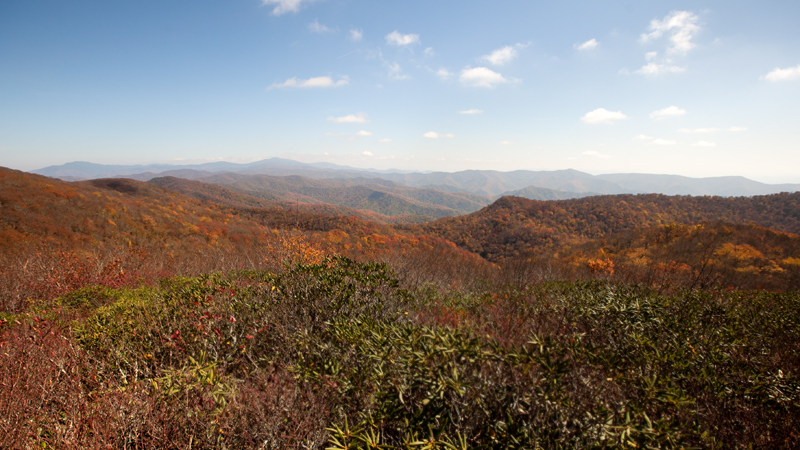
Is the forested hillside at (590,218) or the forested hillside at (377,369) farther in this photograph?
the forested hillside at (590,218)

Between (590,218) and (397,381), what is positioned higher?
(397,381)

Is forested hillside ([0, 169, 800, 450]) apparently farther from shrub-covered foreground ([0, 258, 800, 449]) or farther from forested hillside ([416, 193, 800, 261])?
forested hillside ([416, 193, 800, 261])

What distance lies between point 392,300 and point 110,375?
512 centimetres

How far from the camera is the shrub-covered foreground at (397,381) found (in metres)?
2.60

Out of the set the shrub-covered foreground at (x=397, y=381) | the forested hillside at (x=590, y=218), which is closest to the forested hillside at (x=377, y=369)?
the shrub-covered foreground at (x=397, y=381)

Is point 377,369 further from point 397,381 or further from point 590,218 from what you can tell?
point 590,218

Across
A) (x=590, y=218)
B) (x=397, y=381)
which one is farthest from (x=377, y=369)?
(x=590, y=218)

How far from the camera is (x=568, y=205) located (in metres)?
92.7

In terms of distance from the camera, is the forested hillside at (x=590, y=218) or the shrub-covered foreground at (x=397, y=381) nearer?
the shrub-covered foreground at (x=397, y=381)

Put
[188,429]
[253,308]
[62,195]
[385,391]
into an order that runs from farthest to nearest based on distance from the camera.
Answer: [62,195]
[253,308]
[188,429]
[385,391]

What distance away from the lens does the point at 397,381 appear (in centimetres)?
298

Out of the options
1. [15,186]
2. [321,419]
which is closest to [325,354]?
[321,419]

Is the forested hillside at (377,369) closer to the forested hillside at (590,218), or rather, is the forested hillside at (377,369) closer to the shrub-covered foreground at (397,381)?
the shrub-covered foreground at (397,381)

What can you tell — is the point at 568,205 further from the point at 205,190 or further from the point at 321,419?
the point at 205,190
